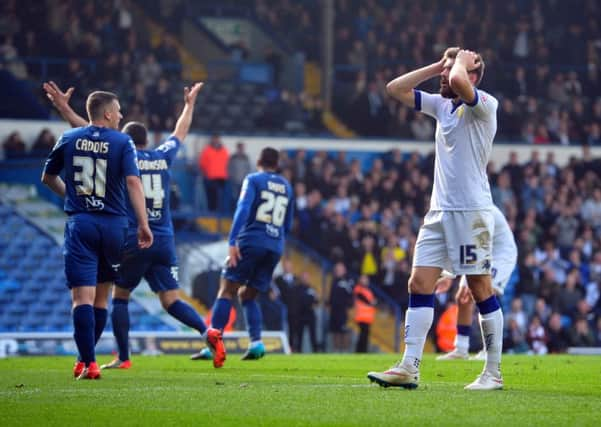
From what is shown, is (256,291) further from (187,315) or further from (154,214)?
(154,214)

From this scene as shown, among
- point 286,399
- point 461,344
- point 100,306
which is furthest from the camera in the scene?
point 461,344

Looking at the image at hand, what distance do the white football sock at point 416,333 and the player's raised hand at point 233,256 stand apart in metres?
5.23

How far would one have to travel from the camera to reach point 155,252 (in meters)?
13.4

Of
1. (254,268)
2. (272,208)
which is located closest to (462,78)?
(272,208)

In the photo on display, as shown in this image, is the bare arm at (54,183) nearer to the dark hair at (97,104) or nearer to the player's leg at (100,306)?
the dark hair at (97,104)

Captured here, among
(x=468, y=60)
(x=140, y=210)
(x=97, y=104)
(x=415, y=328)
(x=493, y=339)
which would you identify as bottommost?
(x=493, y=339)

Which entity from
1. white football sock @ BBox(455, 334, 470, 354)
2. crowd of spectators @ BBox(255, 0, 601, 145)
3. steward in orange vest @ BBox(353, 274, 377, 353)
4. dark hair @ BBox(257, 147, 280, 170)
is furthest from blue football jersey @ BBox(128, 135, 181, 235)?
crowd of spectators @ BBox(255, 0, 601, 145)

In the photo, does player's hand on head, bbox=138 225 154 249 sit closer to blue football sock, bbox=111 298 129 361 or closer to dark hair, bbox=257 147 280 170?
blue football sock, bbox=111 298 129 361

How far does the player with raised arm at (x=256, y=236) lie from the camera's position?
15.1 metres

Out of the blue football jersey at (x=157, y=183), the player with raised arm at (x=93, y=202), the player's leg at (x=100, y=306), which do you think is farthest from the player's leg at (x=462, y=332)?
the player with raised arm at (x=93, y=202)

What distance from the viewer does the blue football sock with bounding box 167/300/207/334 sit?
1317 centimetres

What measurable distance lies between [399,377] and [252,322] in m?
5.66

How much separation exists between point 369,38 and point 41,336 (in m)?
18.2

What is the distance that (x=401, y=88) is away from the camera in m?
10.1
